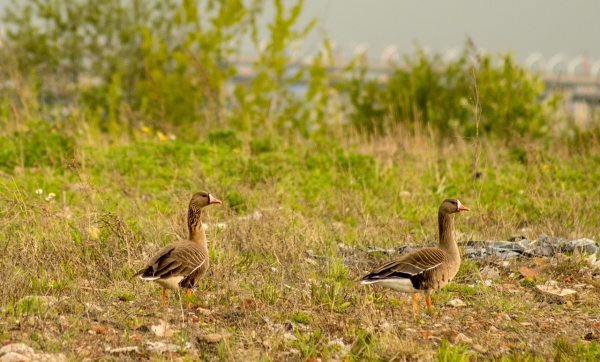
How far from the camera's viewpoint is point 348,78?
74.1ft

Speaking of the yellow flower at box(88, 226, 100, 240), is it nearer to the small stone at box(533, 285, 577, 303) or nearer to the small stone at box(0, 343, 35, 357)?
the small stone at box(0, 343, 35, 357)

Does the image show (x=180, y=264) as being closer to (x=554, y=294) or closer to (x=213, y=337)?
(x=213, y=337)

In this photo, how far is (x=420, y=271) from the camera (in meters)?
6.11

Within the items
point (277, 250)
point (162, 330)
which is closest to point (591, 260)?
point (277, 250)

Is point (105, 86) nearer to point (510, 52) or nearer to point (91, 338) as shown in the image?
point (510, 52)

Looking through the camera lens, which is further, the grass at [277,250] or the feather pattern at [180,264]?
the feather pattern at [180,264]

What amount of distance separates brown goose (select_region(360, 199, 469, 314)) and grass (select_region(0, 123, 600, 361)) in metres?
0.21

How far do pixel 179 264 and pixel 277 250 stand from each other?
1.55 meters

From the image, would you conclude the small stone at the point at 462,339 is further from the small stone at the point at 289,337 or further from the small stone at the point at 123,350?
the small stone at the point at 123,350

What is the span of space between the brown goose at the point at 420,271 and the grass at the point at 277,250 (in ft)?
0.69

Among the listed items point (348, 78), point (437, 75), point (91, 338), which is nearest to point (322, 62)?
point (348, 78)

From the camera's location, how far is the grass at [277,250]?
18.0ft

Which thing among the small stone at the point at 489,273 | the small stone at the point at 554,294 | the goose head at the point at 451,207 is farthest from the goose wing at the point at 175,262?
the small stone at the point at 554,294

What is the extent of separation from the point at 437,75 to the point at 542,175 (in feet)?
34.0
